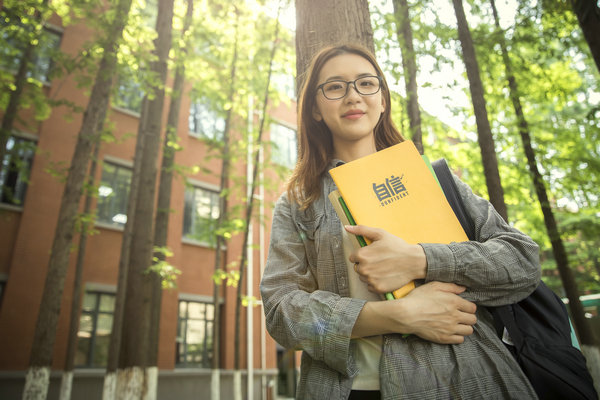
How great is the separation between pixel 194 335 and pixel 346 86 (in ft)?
43.5

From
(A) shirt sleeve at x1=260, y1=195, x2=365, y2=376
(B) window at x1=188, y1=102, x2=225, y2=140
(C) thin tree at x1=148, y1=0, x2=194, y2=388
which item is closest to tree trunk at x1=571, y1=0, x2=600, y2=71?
(A) shirt sleeve at x1=260, y1=195, x2=365, y2=376

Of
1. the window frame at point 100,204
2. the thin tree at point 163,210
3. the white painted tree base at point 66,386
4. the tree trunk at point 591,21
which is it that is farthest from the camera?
the window frame at point 100,204

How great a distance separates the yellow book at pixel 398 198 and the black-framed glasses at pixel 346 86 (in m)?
0.36

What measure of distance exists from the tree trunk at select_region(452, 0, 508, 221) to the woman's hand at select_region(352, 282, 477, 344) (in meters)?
4.03

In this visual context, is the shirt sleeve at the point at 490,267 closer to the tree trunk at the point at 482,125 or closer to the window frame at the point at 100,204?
the tree trunk at the point at 482,125

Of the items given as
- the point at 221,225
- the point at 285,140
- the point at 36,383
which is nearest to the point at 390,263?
the point at 36,383

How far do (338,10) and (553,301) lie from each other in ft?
6.57

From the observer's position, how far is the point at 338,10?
7.84 feet

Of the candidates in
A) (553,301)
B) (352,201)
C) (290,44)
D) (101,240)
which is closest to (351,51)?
(352,201)

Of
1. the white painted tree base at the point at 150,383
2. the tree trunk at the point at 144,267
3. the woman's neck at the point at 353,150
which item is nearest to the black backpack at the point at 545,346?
the woman's neck at the point at 353,150

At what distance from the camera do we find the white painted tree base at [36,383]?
5504mm

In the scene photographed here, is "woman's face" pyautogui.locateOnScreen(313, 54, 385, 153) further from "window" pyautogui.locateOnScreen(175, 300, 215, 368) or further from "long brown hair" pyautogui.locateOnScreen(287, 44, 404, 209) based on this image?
"window" pyautogui.locateOnScreen(175, 300, 215, 368)

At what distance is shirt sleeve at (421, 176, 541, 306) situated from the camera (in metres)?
1.19

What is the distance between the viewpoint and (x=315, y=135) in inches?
68.9
